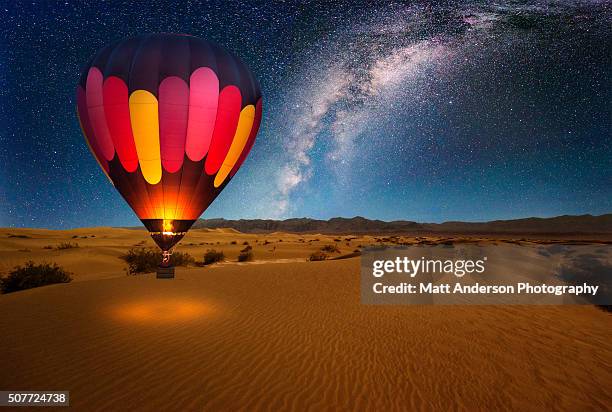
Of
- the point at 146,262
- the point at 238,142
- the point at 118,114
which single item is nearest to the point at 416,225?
the point at 146,262

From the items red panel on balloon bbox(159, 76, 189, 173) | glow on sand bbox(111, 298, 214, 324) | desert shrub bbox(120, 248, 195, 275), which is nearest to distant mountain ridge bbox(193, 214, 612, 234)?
desert shrub bbox(120, 248, 195, 275)

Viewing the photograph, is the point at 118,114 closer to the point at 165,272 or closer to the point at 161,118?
the point at 161,118

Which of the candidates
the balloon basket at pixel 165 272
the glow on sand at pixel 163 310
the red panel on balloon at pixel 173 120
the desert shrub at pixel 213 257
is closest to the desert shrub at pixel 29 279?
the glow on sand at pixel 163 310

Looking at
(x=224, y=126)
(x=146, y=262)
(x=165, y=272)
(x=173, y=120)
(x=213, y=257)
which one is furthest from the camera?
(x=213, y=257)

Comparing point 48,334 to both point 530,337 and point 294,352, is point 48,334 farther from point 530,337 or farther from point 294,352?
point 530,337

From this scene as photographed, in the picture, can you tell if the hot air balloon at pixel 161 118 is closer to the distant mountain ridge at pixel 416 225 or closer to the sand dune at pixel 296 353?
the sand dune at pixel 296 353
